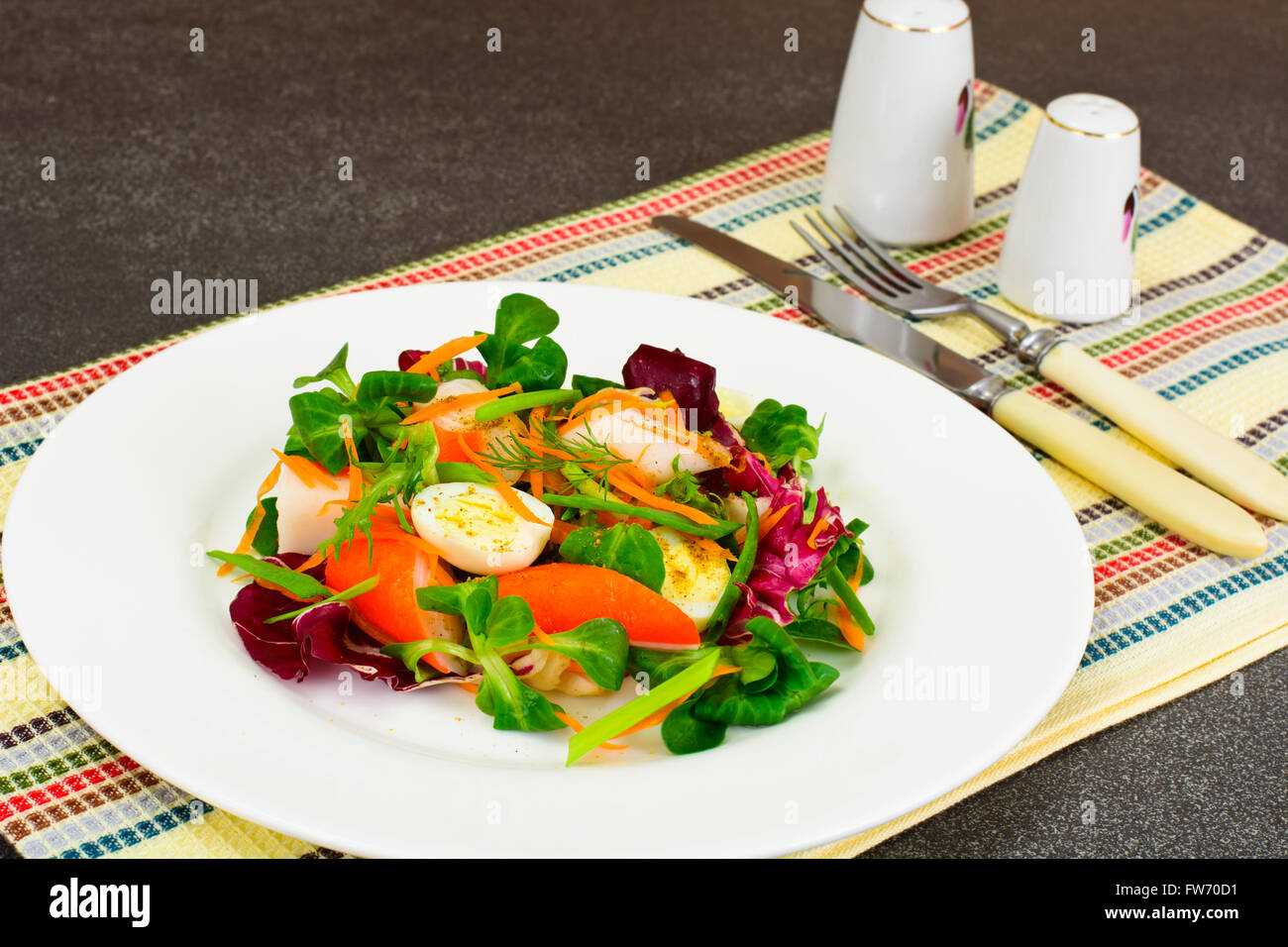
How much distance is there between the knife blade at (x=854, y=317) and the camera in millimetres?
1863

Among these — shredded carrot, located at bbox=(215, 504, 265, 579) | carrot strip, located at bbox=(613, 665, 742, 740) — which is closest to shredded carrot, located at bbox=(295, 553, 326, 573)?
shredded carrot, located at bbox=(215, 504, 265, 579)

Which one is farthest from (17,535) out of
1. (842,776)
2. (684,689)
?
(842,776)

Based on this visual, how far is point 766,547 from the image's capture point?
1418 millimetres

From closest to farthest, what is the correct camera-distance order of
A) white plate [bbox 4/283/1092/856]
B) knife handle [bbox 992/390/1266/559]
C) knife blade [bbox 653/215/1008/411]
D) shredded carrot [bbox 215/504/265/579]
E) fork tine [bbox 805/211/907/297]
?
white plate [bbox 4/283/1092/856] → shredded carrot [bbox 215/504/265/579] → knife handle [bbox 992/390/1266/559] → knife blade [bbox 653/215/1008/411] → fork tine [bbox 805/211/907/297]

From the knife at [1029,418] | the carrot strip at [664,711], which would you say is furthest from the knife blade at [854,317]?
the carrot strip at [664,711]

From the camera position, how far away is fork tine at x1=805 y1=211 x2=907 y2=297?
6.99 ft

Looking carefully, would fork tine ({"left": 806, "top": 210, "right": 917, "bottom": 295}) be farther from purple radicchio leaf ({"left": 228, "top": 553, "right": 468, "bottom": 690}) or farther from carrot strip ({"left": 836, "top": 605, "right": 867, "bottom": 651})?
purple radicchio leaf ({"left": 228, "top": 553, "right": 468, "bottom": 690})

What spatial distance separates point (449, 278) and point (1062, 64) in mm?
1831

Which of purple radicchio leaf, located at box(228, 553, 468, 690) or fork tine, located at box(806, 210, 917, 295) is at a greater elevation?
fork tine, located at box(806, 210, 917, 295)

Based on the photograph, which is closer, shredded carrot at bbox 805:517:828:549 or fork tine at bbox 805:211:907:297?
shredded carrot at bbox 805:517:828:549

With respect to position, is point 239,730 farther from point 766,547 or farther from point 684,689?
point 766,547

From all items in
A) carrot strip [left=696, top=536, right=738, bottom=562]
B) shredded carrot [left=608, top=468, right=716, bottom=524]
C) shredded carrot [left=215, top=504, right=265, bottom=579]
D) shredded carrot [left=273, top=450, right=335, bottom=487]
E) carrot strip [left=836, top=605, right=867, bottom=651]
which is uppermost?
shredded carrot [left=273, top=450, right=335, bottom=487]

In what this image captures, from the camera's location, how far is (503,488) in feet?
4.49

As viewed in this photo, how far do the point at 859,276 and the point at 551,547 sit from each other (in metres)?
0.97
